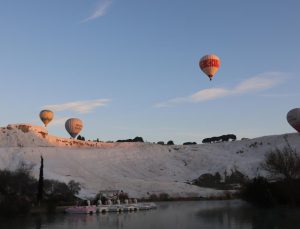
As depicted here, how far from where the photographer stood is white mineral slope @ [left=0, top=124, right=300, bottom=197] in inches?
3168

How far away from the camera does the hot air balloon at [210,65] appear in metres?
60.0

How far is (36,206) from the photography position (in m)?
46.6

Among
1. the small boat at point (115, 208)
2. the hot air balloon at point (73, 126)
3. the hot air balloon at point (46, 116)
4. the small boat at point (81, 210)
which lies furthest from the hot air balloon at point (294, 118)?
the hot air balloon at point (46, 116)

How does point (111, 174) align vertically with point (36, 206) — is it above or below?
above

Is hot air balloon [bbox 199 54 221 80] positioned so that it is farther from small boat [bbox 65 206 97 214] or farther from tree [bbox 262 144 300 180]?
small boat [bbox 65 206 97 214]

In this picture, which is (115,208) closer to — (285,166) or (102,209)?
(102,209)

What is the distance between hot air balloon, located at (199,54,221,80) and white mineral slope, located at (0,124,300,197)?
74.5 ft

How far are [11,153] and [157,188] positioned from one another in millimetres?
32854

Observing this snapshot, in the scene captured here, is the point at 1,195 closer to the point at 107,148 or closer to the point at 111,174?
the point at 111,174

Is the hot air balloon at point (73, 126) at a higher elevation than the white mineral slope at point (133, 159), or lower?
higher

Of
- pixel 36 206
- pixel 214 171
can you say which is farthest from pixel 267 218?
pixel 214 171

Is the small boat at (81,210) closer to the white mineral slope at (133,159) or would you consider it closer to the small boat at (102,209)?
the small boat at (102,209)

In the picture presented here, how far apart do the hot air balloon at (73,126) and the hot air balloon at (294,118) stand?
47.8 m

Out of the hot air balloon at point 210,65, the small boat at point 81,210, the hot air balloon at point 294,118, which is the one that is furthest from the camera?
the hot air balloon at point 294,118
